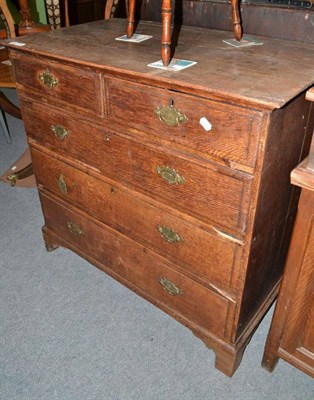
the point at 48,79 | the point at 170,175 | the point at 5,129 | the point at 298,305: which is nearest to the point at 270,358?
the point at 298,305

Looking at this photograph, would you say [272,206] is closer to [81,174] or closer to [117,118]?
[117,118]

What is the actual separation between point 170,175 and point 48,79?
63 centimetres

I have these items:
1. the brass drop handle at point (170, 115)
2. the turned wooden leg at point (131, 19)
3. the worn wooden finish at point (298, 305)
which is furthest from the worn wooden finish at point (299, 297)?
the turned wooden leg at point (131, 19)

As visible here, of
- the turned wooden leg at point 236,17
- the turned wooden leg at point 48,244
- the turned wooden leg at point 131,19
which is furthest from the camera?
the turned wooden leg at point 48,244

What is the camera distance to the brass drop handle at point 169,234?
1.45m

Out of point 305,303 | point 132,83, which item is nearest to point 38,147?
point 132,83

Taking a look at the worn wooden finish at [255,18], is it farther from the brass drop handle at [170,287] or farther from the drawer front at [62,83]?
the brass drop handle at [170,287]

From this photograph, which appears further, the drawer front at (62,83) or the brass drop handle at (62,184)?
the brass drop handle at (62,184)

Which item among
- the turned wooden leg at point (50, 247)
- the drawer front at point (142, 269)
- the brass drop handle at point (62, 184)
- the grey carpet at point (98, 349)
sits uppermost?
the brass drop handle at point (62, 184)

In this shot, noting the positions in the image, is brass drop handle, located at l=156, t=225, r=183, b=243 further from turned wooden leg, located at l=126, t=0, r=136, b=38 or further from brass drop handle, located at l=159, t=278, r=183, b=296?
turned wooden leg, located at l=126, t=0, r=136, b=38

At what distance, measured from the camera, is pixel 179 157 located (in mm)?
1261

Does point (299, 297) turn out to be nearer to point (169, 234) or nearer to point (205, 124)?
point (169, 234)

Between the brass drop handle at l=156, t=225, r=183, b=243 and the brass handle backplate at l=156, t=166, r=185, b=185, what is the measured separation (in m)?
0.21

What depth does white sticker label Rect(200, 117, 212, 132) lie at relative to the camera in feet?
3.67
